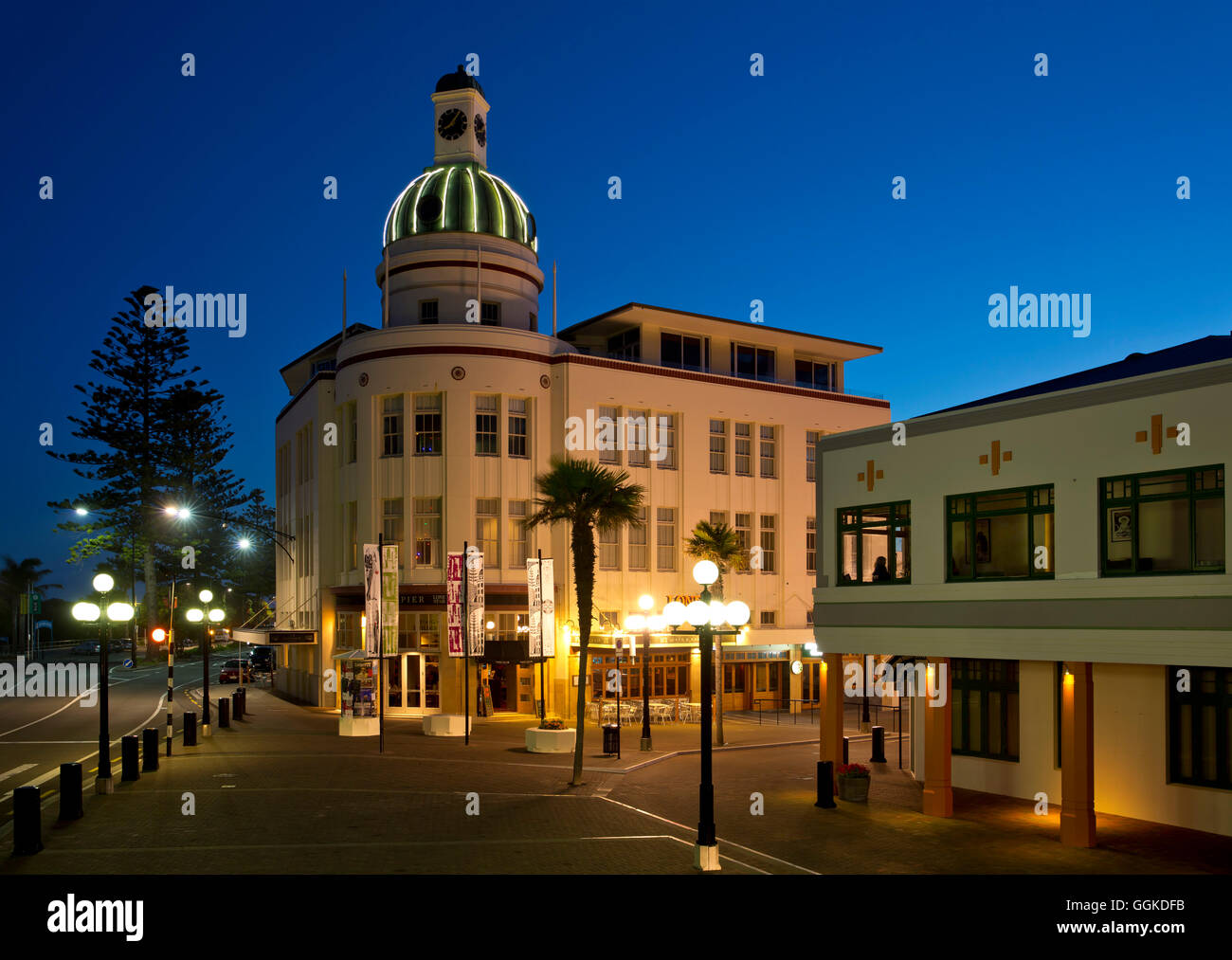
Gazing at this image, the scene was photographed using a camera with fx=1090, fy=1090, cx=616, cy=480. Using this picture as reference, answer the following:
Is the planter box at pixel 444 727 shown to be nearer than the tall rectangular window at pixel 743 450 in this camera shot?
Yes

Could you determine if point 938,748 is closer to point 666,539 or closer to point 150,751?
point 150,751

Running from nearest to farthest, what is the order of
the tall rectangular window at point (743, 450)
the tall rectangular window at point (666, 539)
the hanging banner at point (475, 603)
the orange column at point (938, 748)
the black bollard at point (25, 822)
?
1. the black bollard at point (25, 822)
2. the orange column at point (938, 748)
3. the hanging banner at point (475, 603)
4. the tall rectangular window at point (666, 539)
5. the tall rectangular window at point (743, 450)

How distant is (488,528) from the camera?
41.9 m

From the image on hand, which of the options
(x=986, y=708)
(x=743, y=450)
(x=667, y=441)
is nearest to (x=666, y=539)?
→ (x=667, y=441)

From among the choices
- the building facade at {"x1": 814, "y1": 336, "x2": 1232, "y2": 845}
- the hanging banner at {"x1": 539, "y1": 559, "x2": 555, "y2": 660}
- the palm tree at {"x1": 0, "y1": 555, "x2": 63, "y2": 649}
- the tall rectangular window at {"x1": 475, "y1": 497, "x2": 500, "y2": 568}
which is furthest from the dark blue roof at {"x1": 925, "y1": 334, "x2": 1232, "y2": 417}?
the palm tree at {"x1": 0, "y1": 555, "x2": 63, "y2": 649}

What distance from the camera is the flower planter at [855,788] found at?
21.9 meters

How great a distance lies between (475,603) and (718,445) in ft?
50.0

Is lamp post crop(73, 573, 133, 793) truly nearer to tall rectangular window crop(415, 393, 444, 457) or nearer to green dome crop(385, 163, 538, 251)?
tall rectangular window crop(415, 393, 444, 457)

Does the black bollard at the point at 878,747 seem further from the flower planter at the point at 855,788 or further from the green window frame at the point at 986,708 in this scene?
the flower planter at the point at 855,788

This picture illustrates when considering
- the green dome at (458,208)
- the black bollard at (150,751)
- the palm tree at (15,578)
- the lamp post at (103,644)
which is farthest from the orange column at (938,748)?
the palm tree at (15,578)

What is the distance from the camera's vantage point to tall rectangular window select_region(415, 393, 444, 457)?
4181cm

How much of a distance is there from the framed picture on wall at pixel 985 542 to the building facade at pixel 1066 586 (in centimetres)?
4

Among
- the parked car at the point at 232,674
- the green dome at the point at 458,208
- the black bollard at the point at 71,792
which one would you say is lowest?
the parked car at the point at 232,674
